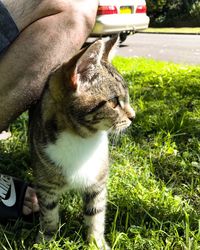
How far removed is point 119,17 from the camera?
8.32 meters

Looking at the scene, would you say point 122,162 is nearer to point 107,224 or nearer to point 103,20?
point 107,224

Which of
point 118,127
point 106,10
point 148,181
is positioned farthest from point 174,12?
point 118,127

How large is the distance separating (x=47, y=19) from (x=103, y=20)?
571cm

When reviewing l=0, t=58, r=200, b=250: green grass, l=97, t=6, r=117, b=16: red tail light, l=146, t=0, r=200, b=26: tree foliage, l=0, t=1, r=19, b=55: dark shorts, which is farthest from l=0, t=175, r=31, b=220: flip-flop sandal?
l=146, t=0, r=200, b=26: tree foliage

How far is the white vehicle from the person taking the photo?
25.7 ft

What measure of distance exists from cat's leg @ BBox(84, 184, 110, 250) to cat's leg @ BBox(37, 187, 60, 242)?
0.17 m

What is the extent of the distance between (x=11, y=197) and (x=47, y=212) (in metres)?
0.30

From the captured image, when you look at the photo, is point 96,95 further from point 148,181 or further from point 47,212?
point 148,181

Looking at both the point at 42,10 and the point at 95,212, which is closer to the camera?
the point at 95,212

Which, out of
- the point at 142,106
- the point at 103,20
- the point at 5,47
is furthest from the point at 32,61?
the point at 103,20

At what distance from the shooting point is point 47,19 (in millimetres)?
2334

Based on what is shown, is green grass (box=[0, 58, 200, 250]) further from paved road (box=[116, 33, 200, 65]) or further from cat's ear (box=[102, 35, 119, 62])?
paved road (box=[116, 33, 200, 65])

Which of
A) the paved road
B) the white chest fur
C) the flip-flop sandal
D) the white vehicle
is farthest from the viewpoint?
the white vehicle

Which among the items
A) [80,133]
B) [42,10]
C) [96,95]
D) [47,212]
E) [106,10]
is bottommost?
[106,10]
